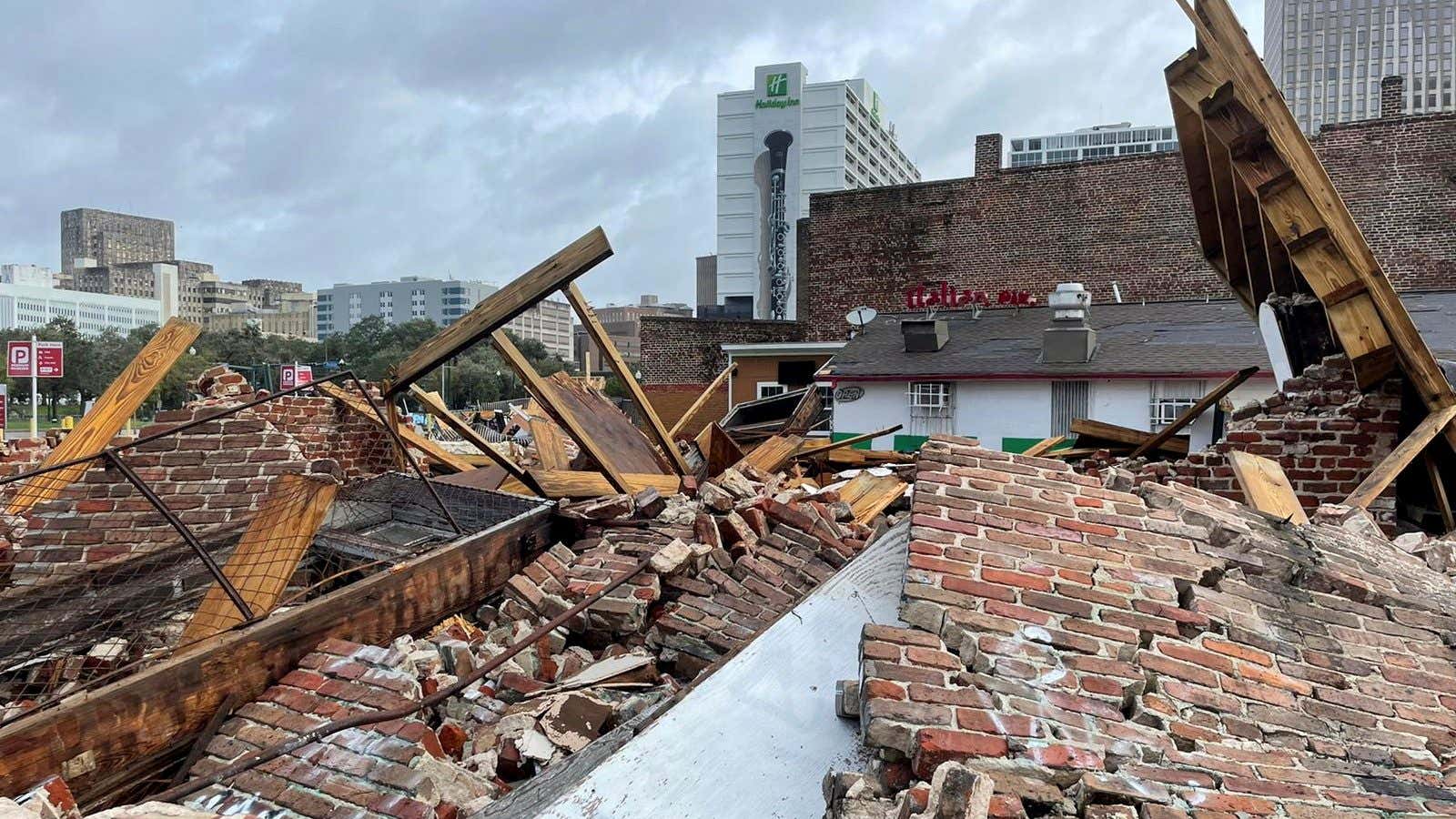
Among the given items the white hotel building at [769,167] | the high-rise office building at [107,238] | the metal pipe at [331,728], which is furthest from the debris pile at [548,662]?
the high-rise office building at [107,238]

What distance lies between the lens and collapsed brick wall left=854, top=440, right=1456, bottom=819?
2.20 metres

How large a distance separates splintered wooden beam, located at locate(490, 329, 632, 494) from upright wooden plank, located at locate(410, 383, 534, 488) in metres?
0.51

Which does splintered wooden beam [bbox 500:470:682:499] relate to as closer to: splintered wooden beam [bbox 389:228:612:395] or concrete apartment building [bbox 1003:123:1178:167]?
splintered wooden beam [bbox 389:228:612:395]

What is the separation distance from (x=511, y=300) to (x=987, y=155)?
20479 millimetres

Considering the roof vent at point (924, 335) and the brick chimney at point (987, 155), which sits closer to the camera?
the roof vent at point (924, 335)

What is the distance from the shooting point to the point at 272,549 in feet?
14.1

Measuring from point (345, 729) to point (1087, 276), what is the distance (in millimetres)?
21879

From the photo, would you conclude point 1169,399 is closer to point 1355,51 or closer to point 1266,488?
point 1266,488

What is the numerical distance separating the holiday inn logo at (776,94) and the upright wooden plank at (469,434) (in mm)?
47240

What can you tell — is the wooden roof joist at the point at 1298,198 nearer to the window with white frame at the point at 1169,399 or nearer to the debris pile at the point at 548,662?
the debris pile at the point at 548,662

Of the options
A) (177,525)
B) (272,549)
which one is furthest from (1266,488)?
(177,525)

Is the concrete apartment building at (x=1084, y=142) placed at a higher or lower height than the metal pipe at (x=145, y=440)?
higher

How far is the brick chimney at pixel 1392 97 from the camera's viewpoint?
20.1m

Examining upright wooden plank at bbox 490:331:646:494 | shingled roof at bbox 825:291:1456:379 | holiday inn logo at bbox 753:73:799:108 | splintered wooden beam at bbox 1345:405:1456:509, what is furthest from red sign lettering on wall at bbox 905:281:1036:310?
holiday inn logo at bbox 753:73:799:108
